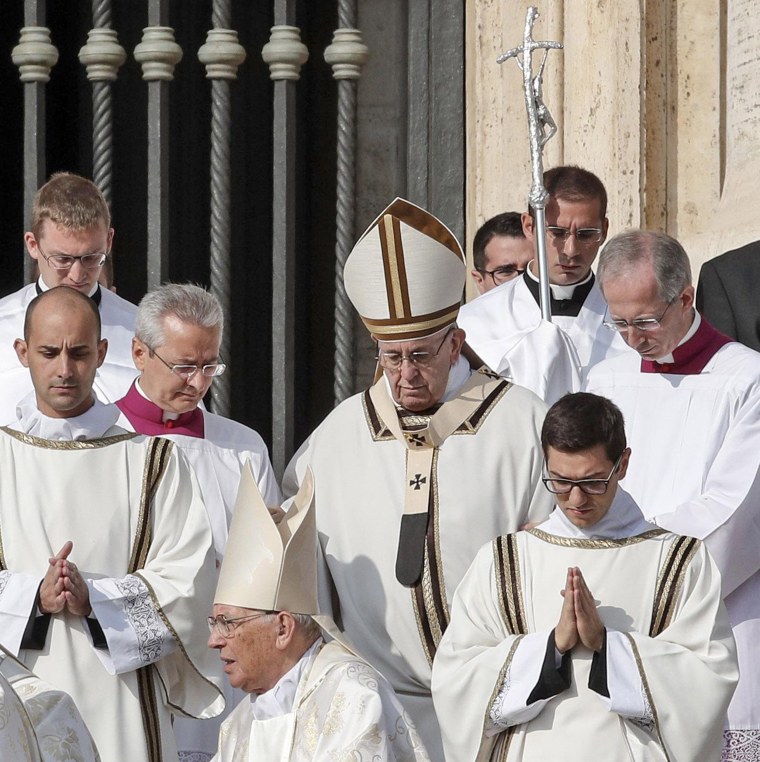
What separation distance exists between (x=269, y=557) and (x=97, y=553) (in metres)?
0.84

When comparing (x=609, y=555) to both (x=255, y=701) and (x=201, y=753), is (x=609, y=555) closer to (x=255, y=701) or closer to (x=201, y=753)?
(x=255, y=701)

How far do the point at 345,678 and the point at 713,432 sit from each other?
1.76 meters

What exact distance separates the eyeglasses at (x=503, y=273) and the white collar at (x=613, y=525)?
214 cm

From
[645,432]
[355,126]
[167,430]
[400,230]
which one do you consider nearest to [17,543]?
[167,430]

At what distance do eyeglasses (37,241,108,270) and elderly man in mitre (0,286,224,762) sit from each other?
664 millimetres

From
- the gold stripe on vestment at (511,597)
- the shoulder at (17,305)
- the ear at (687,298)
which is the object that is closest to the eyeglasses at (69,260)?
the shoulder at (17,305)

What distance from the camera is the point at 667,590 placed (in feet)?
17.3

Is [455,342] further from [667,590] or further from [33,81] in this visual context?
[33,81]

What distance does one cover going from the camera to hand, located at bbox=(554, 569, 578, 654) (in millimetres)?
5105

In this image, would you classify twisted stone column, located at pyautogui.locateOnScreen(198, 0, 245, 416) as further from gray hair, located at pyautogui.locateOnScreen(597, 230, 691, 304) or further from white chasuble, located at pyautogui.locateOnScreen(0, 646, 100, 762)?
white chasuble, located at pyautogui.locateOnScreen(0, 646, 100, 762)

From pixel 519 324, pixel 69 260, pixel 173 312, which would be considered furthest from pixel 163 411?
pixel 519 324

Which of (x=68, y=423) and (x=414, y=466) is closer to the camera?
(x=68, y=423)

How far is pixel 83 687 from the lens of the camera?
5.74 meters

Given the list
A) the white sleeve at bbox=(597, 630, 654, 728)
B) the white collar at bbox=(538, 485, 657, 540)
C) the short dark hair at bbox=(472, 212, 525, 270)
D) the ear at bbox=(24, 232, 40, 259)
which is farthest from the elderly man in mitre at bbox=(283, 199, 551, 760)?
the short dark hair at bbox=(472, 212, 525, 270)
